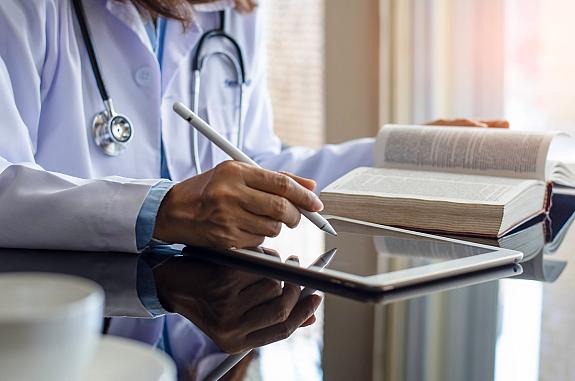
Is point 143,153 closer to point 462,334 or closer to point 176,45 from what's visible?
point 176,45

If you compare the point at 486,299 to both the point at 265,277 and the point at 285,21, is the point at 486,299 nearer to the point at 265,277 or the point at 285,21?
the point at 265,277

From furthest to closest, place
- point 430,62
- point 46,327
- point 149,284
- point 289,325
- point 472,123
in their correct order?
point 430,62
point 472,123
point 149,284
point 289,325
point 46,327

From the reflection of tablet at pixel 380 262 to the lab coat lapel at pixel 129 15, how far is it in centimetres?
51

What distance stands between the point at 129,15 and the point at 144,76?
0.09 meters

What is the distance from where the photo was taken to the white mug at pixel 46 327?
0.43 m

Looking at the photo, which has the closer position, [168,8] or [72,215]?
[72,215]

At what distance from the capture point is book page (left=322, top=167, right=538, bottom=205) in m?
1.22

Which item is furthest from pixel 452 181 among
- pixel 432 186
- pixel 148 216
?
pixel 148 216

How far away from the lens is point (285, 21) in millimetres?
3711

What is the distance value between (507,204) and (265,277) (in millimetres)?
391

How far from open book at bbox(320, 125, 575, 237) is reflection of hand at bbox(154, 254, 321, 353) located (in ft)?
1.05

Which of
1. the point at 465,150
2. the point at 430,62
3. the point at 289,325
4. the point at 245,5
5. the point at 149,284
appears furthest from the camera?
the point at 430,62

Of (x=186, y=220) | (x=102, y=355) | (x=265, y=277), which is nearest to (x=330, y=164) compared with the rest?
(x=186, y=220)

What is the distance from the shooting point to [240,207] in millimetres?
1031
